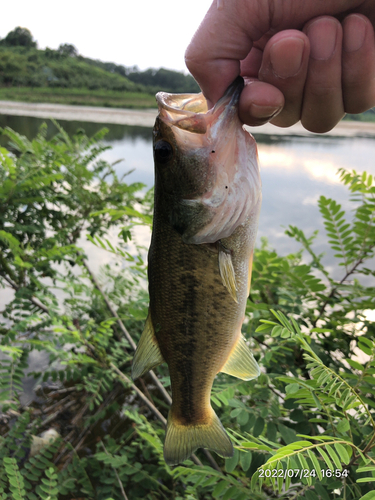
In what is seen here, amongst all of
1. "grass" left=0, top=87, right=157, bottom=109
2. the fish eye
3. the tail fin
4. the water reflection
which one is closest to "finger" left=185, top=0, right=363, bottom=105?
the fish eye

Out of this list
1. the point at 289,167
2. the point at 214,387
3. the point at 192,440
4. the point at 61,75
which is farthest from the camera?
the point at 61,75

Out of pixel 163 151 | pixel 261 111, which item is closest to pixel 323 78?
pixel 261 111

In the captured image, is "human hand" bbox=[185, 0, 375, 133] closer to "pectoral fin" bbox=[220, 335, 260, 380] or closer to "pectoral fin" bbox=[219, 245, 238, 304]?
"pectoral fin" bbox=[219, 245, 238, 304]

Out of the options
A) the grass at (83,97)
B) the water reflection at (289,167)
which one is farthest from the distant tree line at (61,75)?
the water reflection at (289,167)

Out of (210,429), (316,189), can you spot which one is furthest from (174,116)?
(316,189)

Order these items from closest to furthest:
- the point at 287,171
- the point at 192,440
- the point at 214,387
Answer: the point at 192,440
the point at 214,387
the point at 287,171

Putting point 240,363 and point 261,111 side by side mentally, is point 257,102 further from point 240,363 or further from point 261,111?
point 240,363

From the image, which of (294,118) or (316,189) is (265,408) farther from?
(316,189)
